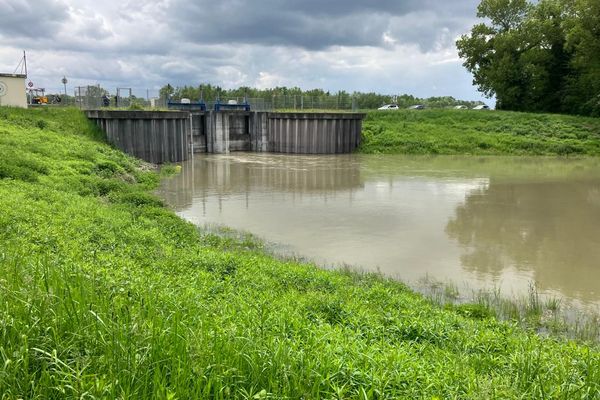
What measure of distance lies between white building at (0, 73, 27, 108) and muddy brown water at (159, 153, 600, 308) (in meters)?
10.4

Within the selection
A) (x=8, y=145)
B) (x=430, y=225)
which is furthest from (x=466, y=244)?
(x=8, y=145)

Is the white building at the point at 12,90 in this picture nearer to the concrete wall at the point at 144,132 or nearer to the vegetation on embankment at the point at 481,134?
the concrete wall at the point at 144,132

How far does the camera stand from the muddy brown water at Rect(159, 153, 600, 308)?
1132 centimetres

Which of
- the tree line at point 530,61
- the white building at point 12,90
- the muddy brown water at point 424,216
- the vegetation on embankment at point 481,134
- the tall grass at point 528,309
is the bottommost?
the tall grass at point 528,309

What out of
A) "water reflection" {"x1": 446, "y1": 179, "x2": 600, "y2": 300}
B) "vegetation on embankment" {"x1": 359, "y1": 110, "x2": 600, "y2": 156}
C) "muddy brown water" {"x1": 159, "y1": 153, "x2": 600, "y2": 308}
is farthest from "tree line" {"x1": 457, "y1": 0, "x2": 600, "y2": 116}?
"water reflection" {"x1": 446, "y1": 179, "x2": 600, "y2": 300}

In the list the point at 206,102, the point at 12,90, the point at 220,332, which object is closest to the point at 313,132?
the point at 206,102

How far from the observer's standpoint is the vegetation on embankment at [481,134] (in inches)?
1631

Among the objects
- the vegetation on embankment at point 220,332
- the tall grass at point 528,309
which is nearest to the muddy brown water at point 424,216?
the tall grass at point 528,309

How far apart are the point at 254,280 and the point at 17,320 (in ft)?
16.4

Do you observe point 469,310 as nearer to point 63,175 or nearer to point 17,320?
point 17,320

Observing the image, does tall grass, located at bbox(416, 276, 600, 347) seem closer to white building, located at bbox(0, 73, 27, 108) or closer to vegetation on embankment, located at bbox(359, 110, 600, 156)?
white building, located at bbox(0, 73, 27, 108)

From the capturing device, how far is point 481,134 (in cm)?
4469

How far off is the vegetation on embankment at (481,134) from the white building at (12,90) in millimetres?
25513

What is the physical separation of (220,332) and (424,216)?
13.3 m
